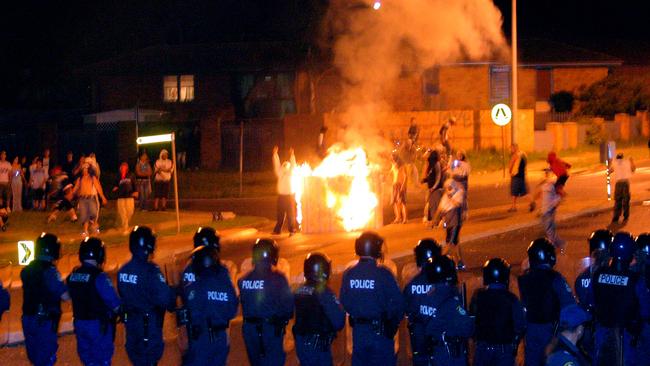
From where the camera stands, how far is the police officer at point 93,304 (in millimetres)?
8484

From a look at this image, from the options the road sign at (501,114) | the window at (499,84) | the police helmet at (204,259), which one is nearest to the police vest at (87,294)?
the police helmet at (204,259)

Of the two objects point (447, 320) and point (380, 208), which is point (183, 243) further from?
point (447, 320)

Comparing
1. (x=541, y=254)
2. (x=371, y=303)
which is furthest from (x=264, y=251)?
(x=541, y=254)

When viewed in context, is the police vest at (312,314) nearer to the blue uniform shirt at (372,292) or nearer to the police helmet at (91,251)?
the blue uniform shirt at (372,292)

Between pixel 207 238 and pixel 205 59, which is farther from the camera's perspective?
pixel 205 59

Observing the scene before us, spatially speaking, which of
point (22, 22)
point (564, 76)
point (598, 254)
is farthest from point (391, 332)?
point (22, 22)

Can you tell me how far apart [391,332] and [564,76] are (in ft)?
145

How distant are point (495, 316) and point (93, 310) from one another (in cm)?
343

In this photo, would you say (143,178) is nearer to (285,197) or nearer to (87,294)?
(285,197)

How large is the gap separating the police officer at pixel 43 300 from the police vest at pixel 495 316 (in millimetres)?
3685

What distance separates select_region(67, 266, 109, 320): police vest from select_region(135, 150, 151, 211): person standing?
15741 mm

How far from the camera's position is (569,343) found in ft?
18.6

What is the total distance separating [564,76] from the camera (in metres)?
50.4

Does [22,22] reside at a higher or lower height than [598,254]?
higher
